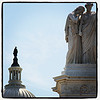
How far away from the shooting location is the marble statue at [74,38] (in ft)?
81.9

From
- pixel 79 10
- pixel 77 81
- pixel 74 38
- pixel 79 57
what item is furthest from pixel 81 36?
pixel 77 81

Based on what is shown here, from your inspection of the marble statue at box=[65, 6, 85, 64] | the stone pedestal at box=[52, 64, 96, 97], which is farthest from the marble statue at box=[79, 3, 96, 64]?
the stone pedestal at box=[52, 64, 96, 97]

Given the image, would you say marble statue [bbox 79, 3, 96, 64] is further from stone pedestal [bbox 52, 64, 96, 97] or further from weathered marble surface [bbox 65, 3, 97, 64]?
stone pedestal [bbox 52, 64, 96, 97]

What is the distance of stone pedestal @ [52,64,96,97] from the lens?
23.8 metres

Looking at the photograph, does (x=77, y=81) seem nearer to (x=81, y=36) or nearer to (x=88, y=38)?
(x=88, y=38)

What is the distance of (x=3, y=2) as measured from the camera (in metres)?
19.9

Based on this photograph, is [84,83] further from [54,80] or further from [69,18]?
[69,18]

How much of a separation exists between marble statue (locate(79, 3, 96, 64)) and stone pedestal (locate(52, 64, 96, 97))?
1.69 feet

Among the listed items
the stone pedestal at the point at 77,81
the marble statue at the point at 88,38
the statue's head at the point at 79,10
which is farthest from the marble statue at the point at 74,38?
the stone pedestal at the point at 77,81

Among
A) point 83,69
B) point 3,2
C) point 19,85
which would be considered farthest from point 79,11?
point 19,85

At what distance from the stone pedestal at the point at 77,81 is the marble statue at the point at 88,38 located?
516 millimetres

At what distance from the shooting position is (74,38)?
25219 mm

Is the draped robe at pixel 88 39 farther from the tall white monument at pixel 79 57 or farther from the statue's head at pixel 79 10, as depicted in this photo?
the statue's head at pixel 79 10

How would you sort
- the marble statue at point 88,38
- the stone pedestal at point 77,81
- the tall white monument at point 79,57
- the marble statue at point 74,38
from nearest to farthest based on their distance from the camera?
the stone pedestal at point 77,81 → the tall white monument at point 79,57 → the marble statue at point 88,38 → the marble statue at point 74,38
